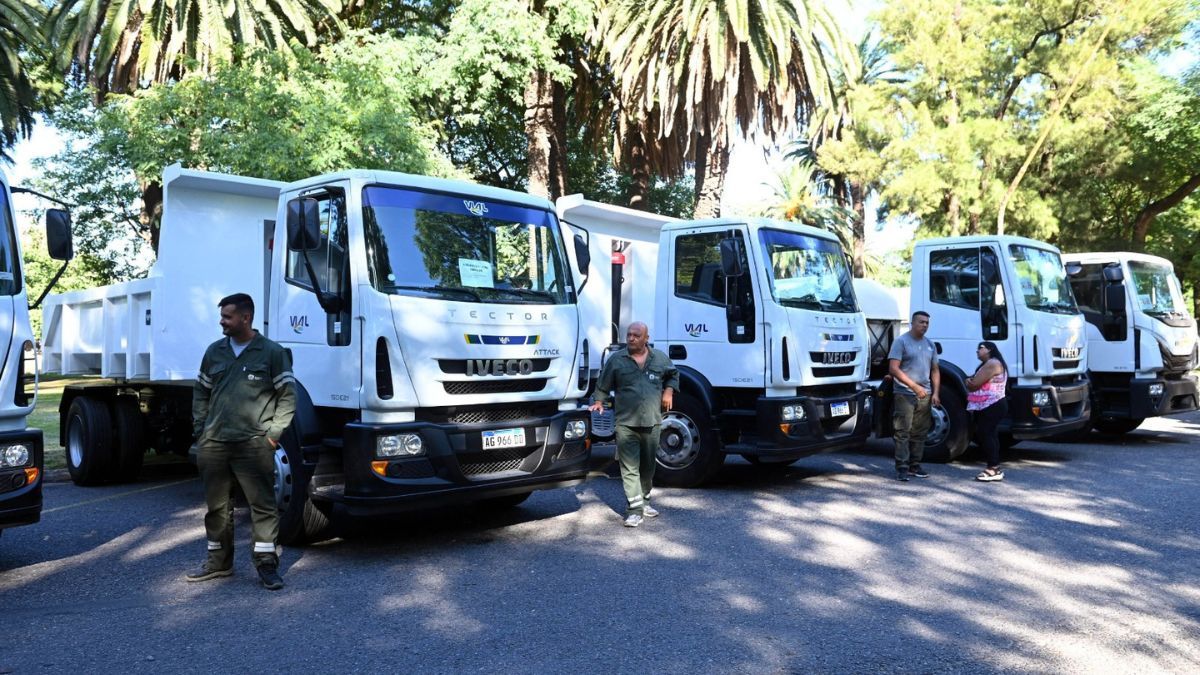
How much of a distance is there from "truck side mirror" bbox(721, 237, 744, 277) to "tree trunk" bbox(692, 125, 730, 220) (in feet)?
36.1

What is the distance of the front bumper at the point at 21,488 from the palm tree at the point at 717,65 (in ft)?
50.5

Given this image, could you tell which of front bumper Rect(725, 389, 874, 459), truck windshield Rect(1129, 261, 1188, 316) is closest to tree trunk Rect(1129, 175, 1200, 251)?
truck windshield Rect(1129, 261, 1188, 316)

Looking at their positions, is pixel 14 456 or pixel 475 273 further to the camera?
pixel 475 273

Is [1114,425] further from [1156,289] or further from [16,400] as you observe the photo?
[16,400]

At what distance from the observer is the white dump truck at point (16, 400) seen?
18.0 ft

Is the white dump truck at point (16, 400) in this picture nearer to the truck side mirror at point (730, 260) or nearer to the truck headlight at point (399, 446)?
the truck headlight at point (399, 446)

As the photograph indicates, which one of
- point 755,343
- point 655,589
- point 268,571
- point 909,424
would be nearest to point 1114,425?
point 909,424

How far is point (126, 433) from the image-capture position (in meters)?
9.76

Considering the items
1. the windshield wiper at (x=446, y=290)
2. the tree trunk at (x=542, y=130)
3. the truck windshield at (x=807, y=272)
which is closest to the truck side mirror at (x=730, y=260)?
the truck windshield at (x=807, y=272)

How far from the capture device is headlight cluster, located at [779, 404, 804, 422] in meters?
8.45

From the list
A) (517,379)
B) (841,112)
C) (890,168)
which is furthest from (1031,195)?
(517,379)

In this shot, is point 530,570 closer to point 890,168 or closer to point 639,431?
point 639,431

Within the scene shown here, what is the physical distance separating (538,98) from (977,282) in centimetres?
1221

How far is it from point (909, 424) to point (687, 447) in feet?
7.62
